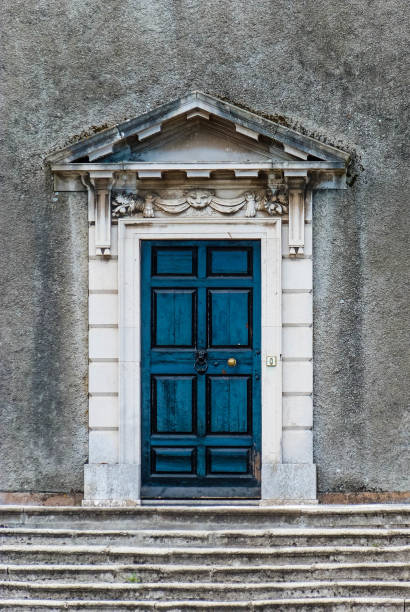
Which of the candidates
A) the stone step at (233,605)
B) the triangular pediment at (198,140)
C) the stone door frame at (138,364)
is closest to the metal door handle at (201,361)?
the stone door frame at (138,364)

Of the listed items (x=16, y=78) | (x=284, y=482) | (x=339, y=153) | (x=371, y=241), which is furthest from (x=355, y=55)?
(x=284, y=482)

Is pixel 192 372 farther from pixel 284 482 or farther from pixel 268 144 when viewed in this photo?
pixel 268 144

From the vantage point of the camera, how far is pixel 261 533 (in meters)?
6.62

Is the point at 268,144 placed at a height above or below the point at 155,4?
below

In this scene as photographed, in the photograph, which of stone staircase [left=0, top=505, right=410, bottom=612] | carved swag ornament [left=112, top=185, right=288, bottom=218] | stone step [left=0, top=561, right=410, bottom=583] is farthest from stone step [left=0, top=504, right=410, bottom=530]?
carved swag ornament [left=112, top=185, right=288, bottom=218]

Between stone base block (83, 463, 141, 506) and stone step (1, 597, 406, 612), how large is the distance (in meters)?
1.37

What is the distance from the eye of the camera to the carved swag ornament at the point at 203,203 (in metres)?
7.47

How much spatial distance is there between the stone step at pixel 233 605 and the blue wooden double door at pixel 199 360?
1.56m

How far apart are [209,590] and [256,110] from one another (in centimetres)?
402

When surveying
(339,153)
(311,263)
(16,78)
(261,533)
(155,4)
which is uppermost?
(155,4)

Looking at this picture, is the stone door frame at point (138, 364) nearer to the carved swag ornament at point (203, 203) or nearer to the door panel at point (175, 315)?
the carved swag ornament at point (203, 203)

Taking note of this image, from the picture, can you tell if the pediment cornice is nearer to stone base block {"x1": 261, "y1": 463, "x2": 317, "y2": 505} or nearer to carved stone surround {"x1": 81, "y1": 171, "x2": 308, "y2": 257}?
carved stone surround {"x1": 81, "y1": 171, "x2": 308, "y2": 257}

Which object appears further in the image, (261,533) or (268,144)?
(268,144)

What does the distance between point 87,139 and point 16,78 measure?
968 millimetres
